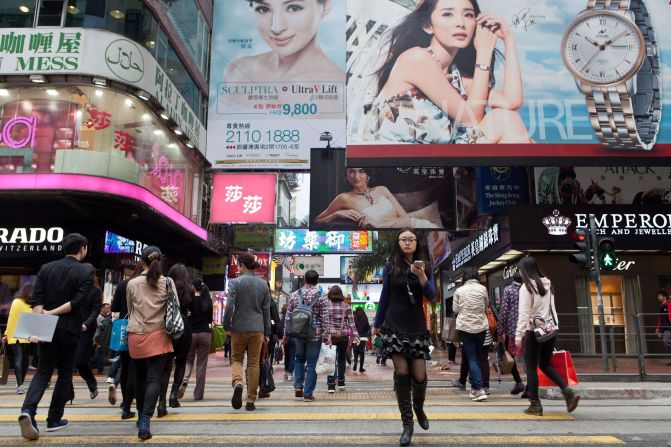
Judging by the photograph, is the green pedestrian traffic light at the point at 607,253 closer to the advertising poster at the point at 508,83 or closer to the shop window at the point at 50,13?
the advertising poster at the point at 508,83

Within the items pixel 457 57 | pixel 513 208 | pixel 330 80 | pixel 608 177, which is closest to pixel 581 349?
pixel 513 208

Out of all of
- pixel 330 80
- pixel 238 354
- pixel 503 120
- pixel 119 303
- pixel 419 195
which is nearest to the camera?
pixel 119 303

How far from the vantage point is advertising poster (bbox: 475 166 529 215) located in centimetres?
1521

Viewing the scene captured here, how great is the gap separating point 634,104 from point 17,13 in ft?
54.0

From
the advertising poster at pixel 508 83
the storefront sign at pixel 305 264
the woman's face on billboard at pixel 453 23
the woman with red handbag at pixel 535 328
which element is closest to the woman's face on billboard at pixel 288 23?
the advertising poster at pixel 508 83

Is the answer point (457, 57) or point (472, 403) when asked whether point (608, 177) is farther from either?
point (472, 403)

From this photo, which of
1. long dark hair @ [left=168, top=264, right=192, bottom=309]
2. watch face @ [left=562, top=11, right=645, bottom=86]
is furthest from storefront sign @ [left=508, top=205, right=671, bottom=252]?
long dark hair @ [left=168, top=264, right=192, bottom=309]

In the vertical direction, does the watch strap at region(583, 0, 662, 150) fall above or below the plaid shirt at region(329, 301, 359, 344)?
above

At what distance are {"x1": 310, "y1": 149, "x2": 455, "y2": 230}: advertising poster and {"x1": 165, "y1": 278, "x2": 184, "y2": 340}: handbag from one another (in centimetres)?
1078

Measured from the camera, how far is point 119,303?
230 inches

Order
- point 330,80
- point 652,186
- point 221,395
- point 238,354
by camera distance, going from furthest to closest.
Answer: point 330,80 → point 652,186 → point 221,395 → point 238,354

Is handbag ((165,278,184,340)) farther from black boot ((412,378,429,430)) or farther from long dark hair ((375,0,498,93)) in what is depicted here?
long dark hair ((375,0,498,93))

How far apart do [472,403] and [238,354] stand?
2907 millimetres

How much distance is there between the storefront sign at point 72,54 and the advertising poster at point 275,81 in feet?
10.3
